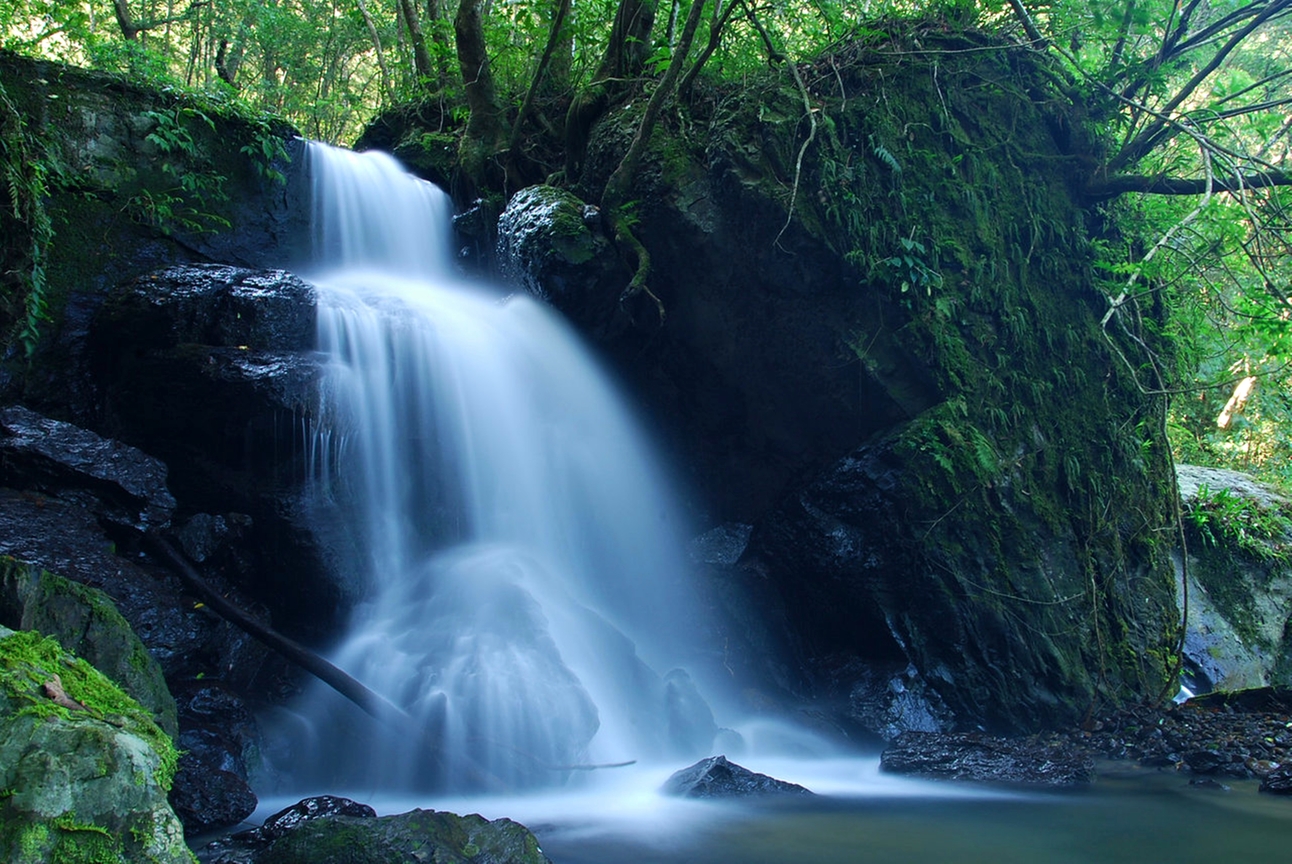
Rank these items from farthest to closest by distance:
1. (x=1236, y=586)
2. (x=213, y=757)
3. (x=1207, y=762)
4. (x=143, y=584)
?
1. (x=1236, y=586)
2. (x=1207, y=762)
3. (x=143, y=584)
4. (x=213, y=757)

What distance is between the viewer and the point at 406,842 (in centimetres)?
302

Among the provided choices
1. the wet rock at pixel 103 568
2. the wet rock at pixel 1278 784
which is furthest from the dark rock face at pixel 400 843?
the wet rock at pixel 1278 784

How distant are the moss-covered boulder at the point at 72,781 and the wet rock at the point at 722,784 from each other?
130 inches

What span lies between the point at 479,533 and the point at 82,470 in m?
3.01

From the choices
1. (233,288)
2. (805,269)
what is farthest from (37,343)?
(805,269)

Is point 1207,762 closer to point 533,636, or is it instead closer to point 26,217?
point 533,636

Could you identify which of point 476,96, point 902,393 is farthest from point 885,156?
point 476,96

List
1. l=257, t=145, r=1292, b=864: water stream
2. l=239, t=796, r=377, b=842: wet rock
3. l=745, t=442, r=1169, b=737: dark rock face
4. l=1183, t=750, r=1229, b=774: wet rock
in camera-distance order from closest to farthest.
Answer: l=239, t=796, r=377, b=842: wet rock → l=257, t=145, r=1292, b=864: water stream → l=1183, t=750, r=1229, b=774: wet rock → l=745, t=442, r=1169, b=737: dark rock face

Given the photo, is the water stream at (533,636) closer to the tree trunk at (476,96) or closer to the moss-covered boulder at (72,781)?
the tree trunk at (476,96)

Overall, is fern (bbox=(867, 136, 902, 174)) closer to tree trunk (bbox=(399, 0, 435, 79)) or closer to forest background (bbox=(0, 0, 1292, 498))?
forest background (bbox=(0, 0, 1292, 498))

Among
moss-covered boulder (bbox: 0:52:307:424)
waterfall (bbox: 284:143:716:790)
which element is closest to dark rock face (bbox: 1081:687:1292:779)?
waterfall (bbox: 284:143:716:790)

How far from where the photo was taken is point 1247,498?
31.5ft

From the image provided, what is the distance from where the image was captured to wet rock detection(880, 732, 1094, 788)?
5.48 metres

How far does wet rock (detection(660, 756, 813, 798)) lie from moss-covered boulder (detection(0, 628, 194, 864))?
10.9 feet
